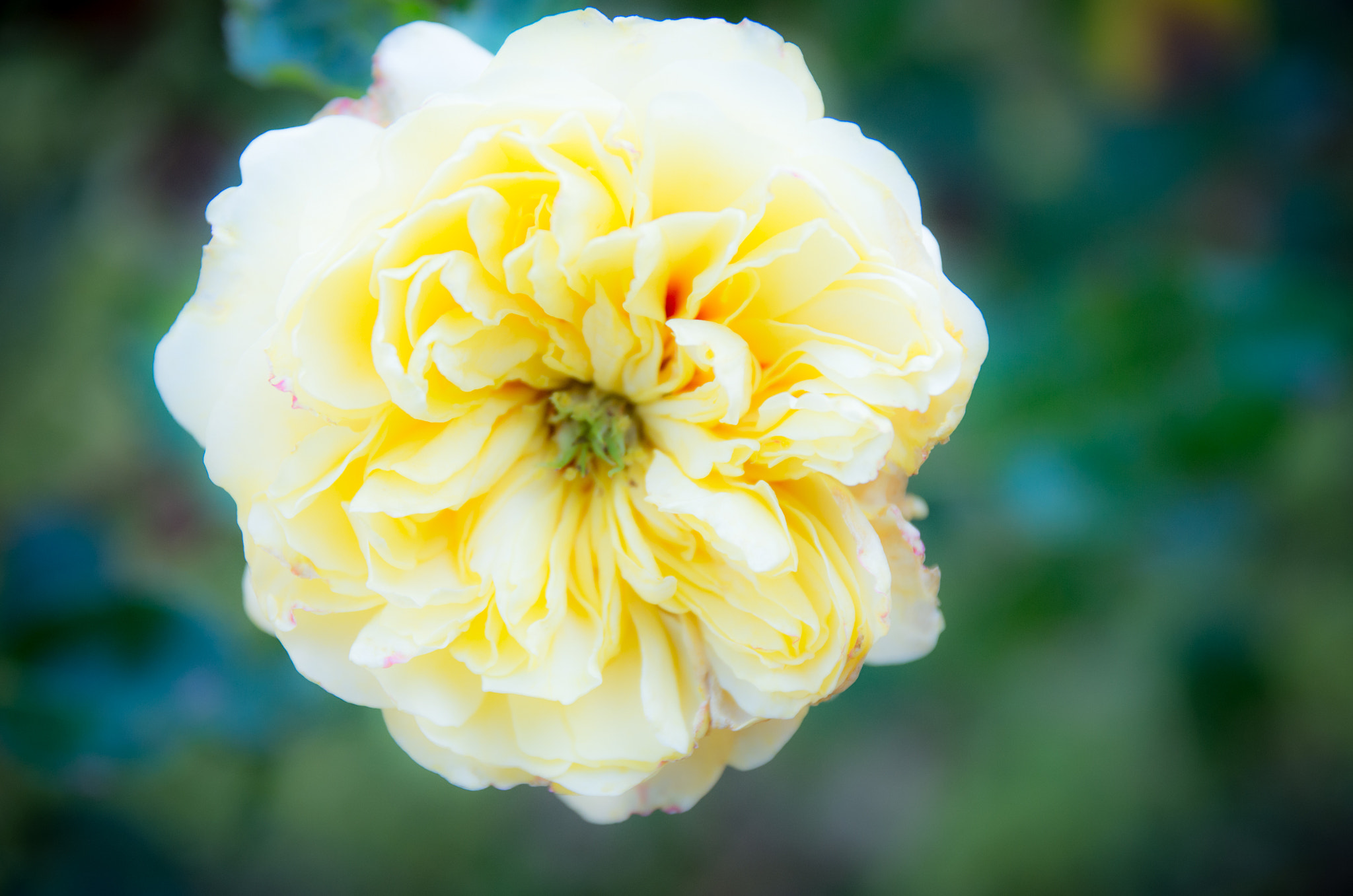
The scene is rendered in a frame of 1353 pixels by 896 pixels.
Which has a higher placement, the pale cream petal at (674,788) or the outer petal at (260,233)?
the outer petal at (260,233)

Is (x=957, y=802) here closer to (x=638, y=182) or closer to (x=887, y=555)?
(x=887, y=555)

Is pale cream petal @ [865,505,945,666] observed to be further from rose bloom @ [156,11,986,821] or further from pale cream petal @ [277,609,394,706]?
pale cream petal @ [277,609,394,706]

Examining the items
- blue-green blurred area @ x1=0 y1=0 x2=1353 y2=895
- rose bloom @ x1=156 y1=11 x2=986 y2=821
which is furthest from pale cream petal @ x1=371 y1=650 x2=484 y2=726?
blue-green blurred area @ x1=0 y1=0 x2=1353 y2=895

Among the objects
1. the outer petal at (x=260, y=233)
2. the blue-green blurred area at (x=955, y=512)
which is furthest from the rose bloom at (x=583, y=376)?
the blue-green blurred area at (x=955, y=512)

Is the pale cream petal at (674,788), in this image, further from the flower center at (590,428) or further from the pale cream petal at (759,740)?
the flower center at (590,428)

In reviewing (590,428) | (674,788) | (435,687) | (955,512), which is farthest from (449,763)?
(955,512)

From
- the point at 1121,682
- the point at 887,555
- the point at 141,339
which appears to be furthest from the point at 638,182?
the point at 1121,682

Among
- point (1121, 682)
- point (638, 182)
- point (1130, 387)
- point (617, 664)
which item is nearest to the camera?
point (638, 182)

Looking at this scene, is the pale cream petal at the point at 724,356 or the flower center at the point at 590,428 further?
the flower center at the point at 590,428
